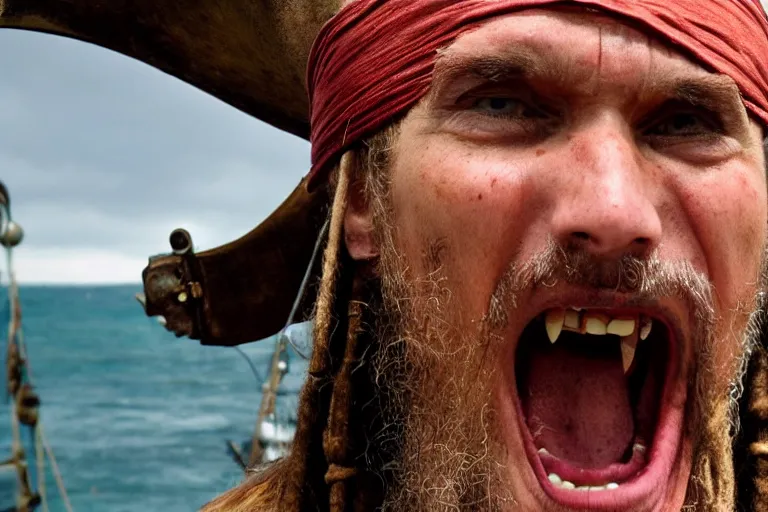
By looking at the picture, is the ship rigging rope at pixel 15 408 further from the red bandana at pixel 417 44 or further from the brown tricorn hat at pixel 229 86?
the red bandana at pixel 417 44

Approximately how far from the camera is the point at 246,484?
2125mm

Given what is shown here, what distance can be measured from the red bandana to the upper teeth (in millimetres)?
450

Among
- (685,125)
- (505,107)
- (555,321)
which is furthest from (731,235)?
(505,107)

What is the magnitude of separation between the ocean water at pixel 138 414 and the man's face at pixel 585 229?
705mm

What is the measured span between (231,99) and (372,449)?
1.05 meters

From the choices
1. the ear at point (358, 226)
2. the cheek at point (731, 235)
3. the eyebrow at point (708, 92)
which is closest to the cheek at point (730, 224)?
the cheek at point (731, 235)

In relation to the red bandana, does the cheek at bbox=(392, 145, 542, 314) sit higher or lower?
lower

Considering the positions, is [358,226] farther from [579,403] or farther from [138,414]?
[138,414]

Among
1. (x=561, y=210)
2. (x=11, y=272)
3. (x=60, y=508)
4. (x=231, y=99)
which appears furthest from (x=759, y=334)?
(x=60, y=508)

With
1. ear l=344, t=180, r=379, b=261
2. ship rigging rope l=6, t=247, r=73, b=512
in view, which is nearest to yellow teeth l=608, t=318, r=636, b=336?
ear l=344, t=180, r=379, b=261

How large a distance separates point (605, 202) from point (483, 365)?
358 millimetres

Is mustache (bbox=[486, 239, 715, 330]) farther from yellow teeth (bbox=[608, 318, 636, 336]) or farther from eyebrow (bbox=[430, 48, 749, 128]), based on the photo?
eyebrow (bbox=[430, 48, 749, 128])

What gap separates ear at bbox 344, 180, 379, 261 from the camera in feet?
6.05

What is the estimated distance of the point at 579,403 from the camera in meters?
1.64
